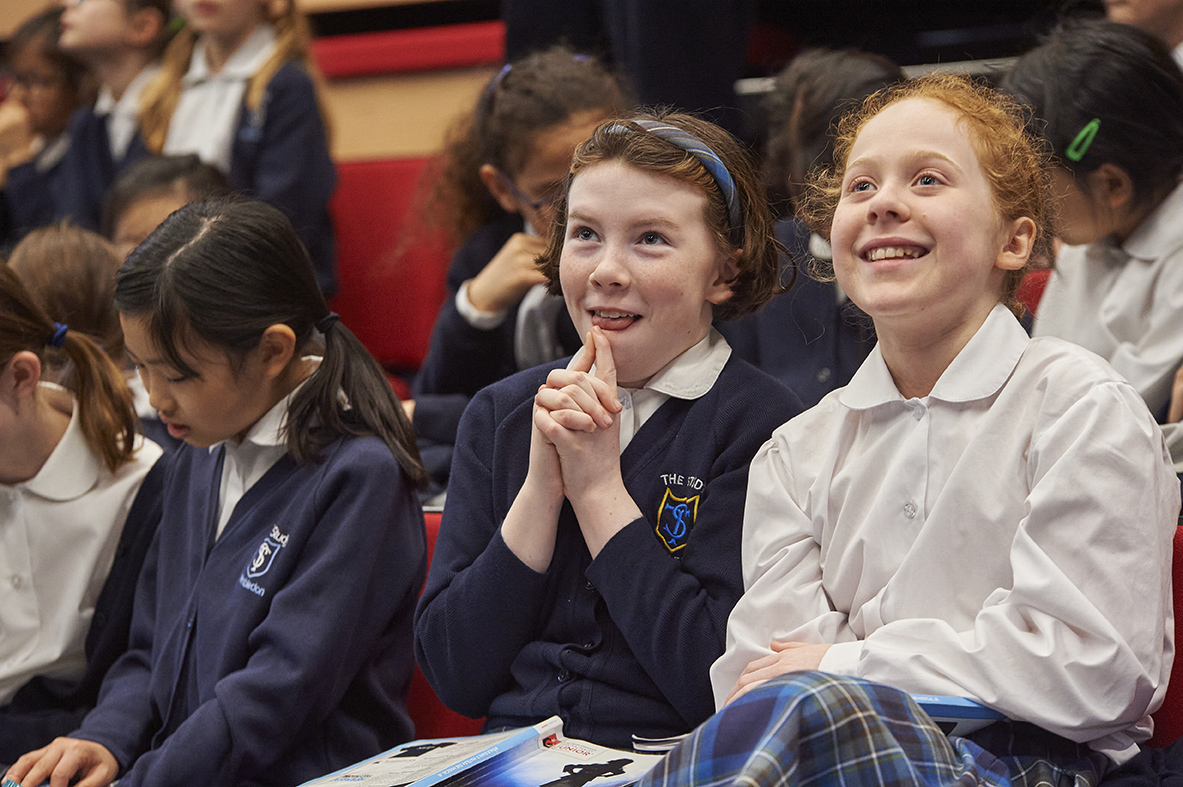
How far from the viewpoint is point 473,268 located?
2.17 metres

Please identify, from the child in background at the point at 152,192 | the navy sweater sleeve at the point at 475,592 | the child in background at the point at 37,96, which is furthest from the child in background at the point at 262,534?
the child in background at the point at 37,96

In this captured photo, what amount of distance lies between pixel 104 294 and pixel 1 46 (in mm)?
2555

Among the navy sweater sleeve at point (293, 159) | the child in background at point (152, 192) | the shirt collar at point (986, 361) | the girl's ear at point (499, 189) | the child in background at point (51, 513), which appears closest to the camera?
the shirt collar at point (986, 361)

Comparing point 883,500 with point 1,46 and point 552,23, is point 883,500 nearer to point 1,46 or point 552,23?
point 552,23

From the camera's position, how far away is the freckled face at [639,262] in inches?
47.3

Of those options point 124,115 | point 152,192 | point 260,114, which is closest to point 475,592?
point 152,192

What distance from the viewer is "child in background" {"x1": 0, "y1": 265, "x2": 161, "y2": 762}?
4.86ft

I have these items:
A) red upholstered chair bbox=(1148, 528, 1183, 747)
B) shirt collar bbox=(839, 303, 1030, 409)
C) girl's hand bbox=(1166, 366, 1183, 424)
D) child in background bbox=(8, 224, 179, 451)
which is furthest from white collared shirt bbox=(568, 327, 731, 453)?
child in background bbox=(8, 224, 179, 451)

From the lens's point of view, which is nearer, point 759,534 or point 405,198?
point 759,534

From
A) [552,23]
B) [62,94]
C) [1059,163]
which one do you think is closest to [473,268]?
[552,23]

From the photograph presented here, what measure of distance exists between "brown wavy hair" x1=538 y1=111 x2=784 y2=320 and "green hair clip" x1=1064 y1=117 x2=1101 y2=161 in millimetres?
508

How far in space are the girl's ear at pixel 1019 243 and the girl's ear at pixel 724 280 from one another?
28 centimetres

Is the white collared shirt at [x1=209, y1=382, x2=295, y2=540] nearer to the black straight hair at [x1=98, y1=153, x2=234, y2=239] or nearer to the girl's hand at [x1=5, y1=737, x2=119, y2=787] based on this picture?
the girl's hand at [x1=5, y1=737, x2=119, y2=787]

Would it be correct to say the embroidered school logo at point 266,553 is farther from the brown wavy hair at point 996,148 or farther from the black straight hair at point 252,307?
the brown wavy hair at point 996,148
